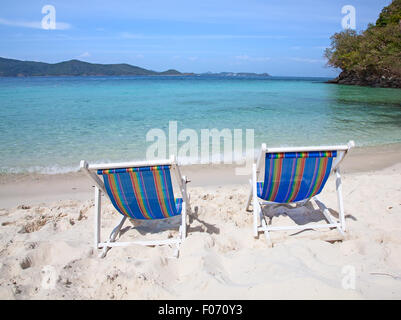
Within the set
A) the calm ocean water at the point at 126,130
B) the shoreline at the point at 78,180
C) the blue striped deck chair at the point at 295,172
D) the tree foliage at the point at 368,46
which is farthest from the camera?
the tree foliage at the point at 368,46

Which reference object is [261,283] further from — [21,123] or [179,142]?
[21,123]

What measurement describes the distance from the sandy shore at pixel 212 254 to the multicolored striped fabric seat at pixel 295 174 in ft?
1.38

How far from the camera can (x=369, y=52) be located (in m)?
30.2

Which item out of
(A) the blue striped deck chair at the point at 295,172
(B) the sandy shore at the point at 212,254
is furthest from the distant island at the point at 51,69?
(A) the blue striped deck chair at the point at 295,172

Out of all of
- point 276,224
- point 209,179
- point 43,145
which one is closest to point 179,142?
point 209,179

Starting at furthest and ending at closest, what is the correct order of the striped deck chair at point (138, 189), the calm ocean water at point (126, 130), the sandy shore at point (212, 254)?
the calm ocean water at point (126, 130), the striped deck chair at point (138, 189), the sandy shore at point (212, 254)

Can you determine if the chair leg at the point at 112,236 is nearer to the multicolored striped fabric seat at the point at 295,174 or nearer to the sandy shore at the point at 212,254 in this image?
the sandy shore at the point at 212,254

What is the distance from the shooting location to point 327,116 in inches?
470

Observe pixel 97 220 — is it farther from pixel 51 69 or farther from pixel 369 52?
pixel 51 69

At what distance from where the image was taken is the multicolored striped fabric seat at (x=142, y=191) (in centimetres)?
250

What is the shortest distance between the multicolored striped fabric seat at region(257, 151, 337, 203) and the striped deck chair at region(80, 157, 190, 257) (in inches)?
34.5

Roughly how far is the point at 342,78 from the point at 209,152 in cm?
4200

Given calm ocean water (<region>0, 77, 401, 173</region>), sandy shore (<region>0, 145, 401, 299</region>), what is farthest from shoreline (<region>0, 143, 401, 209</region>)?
calm ocean water (<region>0, 77, 401, 173</region>)

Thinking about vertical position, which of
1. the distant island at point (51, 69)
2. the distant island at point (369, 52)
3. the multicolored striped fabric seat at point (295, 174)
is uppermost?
the distant island at point (51, 69)
